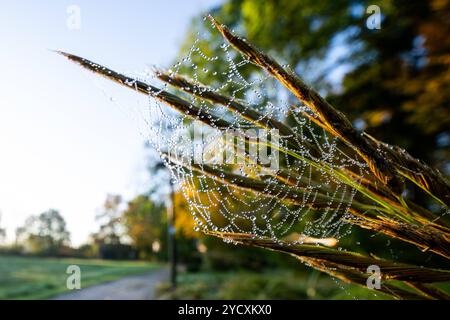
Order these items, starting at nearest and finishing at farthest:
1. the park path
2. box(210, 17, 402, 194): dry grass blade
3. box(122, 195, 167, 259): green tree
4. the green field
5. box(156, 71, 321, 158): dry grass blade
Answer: box(210, 17, 402, 194): dry grass blade, box(156, 71, 321, 158): dry grass blade, the green field, the park path, box(122, 195, 167, 259): green tree

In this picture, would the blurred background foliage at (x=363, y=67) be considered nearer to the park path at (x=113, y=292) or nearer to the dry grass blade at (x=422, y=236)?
the park path at (x=113, y=292)

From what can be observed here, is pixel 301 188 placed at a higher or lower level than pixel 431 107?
lower

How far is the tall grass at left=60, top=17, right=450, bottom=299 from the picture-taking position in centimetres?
69

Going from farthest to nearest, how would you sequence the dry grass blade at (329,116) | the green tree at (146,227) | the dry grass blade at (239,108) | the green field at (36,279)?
the green tree at (146,227) < the green field at (36,279) < the dry grass blade at (239,108) < the dry grass blade at (329,116)

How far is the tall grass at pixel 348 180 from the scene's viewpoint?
694 mm

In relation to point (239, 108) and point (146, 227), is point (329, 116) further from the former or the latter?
point (146, 227)

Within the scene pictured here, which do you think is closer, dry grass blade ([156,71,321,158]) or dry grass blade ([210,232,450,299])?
dry grass blade ([210,232,450,299])

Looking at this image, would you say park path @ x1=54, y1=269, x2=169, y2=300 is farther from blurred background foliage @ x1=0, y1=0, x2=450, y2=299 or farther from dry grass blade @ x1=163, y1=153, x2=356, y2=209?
dry grass blade @ x1=163, y1=153, x2=356, y2=209

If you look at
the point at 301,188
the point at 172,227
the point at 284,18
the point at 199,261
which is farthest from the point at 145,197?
the point at 301,188

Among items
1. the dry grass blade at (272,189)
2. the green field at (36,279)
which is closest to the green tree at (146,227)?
the green field at (36,279)

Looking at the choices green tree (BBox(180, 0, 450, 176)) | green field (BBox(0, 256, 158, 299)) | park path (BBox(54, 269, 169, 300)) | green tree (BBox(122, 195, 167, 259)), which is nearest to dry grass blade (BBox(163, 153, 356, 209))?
park path (BBox(54, 269, 169, 300))

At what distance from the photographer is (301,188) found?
A: 91 cm

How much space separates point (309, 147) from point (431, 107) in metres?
6.50
